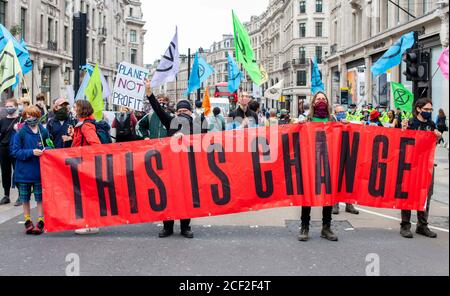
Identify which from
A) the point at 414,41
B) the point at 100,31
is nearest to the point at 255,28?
the point at 100,31

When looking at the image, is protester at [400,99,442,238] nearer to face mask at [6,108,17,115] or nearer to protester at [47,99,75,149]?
protester at [47,99,75,149]

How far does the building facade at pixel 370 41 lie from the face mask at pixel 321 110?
50.5 feet

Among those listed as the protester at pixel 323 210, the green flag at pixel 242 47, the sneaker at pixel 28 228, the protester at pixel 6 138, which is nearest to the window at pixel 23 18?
the green flag at pixel 242 47

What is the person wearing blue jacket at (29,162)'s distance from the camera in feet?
24.4

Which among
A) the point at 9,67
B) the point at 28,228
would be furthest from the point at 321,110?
the point at 9,67

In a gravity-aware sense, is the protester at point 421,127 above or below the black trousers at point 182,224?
above

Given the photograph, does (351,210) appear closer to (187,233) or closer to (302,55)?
(187,233)

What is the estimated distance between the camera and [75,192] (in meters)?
7.09

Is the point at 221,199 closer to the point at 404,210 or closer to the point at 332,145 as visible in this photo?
the point at 332,145

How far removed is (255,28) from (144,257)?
378ft

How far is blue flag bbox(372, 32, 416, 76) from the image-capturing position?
12.7 m

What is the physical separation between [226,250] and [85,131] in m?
2.56

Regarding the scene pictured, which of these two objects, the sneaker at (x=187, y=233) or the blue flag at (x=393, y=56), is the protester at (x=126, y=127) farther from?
the sneaker at (x=187, y=233)

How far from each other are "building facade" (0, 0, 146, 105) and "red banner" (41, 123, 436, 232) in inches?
919
